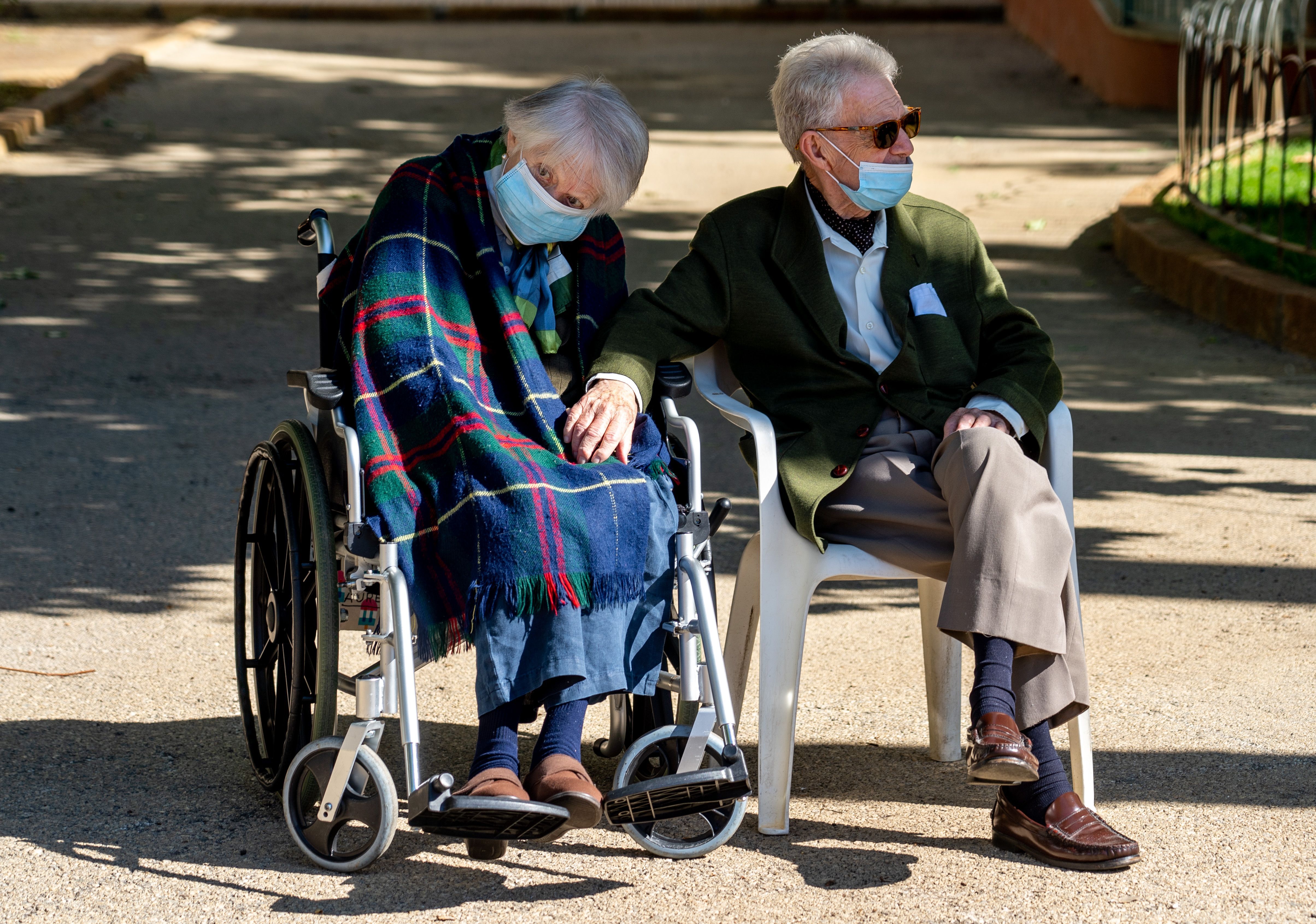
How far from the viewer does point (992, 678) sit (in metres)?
2.88

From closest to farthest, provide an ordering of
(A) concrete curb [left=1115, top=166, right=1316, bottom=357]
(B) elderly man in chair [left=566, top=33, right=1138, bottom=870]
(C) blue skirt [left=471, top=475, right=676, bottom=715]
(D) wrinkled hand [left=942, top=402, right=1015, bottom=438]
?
1. (C) blue skirt [left=471, top=475, right=676, bottom=715]
2. (B) elderly man in chair [left=566, top=33, right=1138, bottom=870]
3. (D) wrinkled hand [left=942, top=402, right=1015, bottom=438]
4. (A) concrete curb [left=1115, top=166, right=1316, bottom=357]

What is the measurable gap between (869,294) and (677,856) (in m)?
1.31

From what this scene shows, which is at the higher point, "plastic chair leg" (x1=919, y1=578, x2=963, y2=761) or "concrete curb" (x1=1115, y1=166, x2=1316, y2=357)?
"concrete curb" (x1=1115, y1=166, x2=1316, y2=357)

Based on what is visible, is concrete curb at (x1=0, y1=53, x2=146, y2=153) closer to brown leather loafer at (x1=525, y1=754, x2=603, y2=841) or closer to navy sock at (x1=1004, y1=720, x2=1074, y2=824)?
brown leather loafer at (x1=525, y1=754, x2=603, y2=841)

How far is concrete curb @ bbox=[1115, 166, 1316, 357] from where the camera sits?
707 centimetres

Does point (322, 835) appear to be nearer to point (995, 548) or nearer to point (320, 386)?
point (320, 386)

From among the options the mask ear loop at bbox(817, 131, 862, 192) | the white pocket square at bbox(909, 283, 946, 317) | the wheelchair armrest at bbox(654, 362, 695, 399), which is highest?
the mask ear loop at bbox(817, 131, 862, 192)

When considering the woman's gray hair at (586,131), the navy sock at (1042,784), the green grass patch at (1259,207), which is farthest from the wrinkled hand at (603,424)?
the green grass patch at (1259,207)

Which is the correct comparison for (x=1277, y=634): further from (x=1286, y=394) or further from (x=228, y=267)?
(x=228, y=267)

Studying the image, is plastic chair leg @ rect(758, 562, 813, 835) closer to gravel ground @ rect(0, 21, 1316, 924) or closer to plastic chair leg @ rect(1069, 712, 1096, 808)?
gravel ground @ rect(0, 21, 1316, 924)

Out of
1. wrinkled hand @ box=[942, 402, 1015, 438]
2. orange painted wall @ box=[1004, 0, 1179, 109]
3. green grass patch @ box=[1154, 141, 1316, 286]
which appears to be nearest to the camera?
wrinkled hand @ box=[942, 402, 1015, 438]

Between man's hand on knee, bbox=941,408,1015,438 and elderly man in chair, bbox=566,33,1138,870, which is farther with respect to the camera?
man's hand on knee, bbox=941,408,1015,438

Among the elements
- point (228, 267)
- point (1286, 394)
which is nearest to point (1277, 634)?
point (1286, 394)

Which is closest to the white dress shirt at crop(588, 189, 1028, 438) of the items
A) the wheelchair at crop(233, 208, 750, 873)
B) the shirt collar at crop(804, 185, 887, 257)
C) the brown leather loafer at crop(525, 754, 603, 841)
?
the shirt collar at crop(804, 185, 887, 257)
